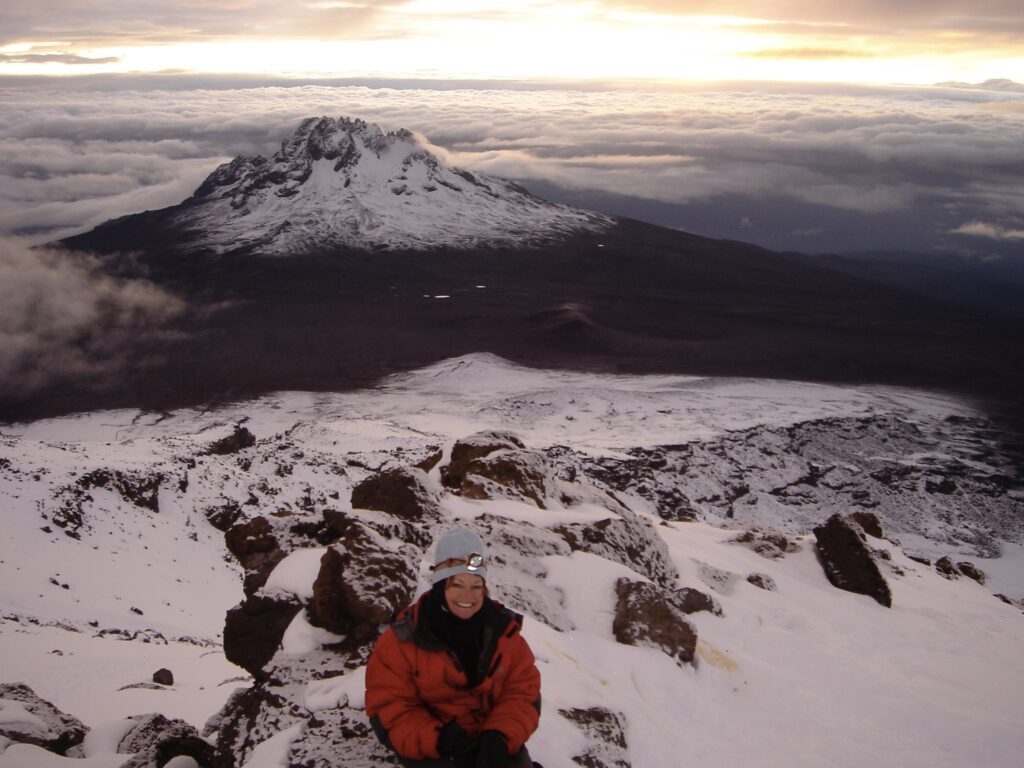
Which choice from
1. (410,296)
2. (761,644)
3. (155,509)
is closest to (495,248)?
(410,296)

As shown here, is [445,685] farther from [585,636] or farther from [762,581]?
[762,581]

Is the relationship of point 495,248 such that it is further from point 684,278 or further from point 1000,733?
point 1000,733

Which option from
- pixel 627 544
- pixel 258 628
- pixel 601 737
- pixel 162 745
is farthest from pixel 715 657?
pixel 162 745

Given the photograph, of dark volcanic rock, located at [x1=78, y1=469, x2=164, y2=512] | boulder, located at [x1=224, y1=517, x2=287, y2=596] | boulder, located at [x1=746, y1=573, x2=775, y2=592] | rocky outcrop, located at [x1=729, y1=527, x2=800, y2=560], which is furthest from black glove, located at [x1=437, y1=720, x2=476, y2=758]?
dark volcanic rock, located at [x1=78, y1=469, x2=164, y2=512]

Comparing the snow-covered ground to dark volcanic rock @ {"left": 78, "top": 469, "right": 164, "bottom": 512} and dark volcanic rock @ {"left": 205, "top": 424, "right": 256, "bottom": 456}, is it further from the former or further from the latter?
dark volcanic rock @ {"left": 205, "top": 424, "right": 256, "bottom": 456}

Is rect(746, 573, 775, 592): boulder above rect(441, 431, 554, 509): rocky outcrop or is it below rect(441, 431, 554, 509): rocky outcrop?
below

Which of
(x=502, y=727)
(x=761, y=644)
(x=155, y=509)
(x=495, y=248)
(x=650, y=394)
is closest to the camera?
(x=502, y=727)
